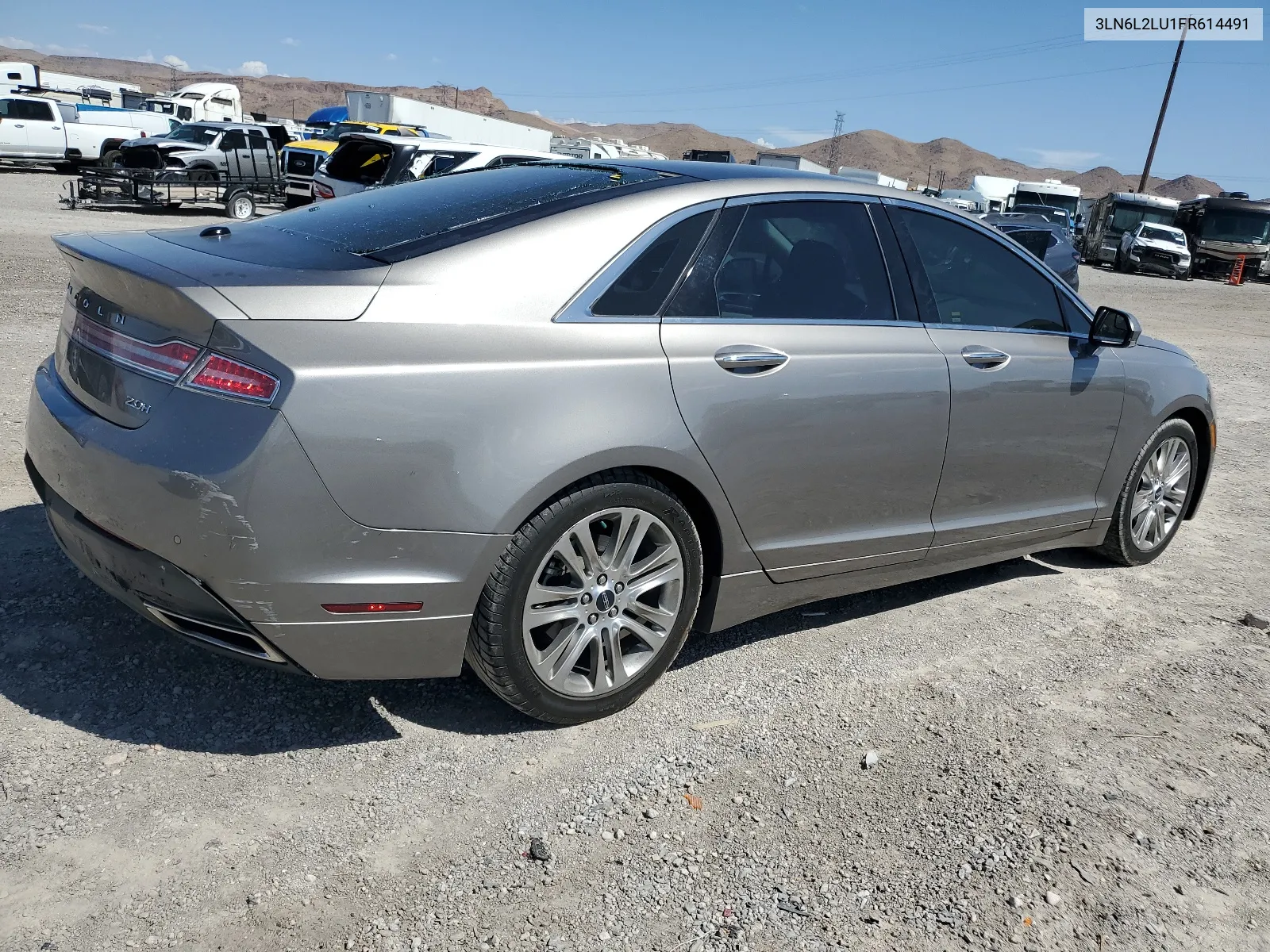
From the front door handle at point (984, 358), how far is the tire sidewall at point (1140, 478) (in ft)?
4.19

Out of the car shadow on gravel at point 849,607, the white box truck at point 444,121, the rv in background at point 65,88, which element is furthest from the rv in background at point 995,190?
the car shadow on gravel at point 849,607

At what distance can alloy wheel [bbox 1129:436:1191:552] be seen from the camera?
5.08m

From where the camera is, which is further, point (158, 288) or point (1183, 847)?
point (1183, 847)

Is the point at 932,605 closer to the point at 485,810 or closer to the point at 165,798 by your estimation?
the point at 485,810

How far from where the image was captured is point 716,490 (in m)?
3.28

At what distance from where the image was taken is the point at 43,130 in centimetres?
2778

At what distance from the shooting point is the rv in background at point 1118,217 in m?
35.3

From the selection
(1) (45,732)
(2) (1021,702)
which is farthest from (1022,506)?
(1) (45,732)

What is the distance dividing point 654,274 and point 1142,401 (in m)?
2.74

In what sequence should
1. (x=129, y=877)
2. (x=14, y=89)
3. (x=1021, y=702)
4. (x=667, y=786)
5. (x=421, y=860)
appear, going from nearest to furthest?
(x=129, y=877) < (x=421, y=860) < (x=667, y=786) < (x=1021, y=702) < (x=14, y=89)

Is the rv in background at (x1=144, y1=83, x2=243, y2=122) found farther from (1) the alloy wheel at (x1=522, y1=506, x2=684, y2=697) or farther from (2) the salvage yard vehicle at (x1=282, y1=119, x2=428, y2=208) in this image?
(1) the alloy wheel at (x1=522, y1=506, x2=684, y2=697)

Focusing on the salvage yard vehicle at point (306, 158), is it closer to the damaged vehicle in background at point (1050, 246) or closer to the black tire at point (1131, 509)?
the damaged vehicle in background at point (1050, 246)

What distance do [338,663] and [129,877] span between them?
674mm

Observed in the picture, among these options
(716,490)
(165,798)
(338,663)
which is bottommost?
(165,798)
